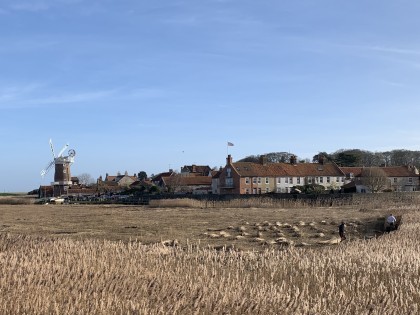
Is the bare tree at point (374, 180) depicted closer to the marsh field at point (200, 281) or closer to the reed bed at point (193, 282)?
the marsh field at point (200, 281)

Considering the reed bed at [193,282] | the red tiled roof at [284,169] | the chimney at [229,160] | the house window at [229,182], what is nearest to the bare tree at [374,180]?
the red tiled roof at [284,169]

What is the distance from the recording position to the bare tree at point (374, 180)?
92.3 meters

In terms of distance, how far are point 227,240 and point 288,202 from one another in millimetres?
38921

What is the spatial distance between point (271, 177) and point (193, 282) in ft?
325

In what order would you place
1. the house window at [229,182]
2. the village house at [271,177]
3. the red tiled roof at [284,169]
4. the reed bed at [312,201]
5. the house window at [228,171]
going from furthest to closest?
the house window at [228,171], the house window at [229,182], the red tiled roof at [284,169], the village house at [271,177], the reed bed at [312,201]

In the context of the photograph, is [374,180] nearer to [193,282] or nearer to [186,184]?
[186,184]

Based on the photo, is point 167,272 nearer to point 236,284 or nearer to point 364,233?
point 236,284

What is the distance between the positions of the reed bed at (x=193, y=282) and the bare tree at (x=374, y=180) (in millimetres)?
80649

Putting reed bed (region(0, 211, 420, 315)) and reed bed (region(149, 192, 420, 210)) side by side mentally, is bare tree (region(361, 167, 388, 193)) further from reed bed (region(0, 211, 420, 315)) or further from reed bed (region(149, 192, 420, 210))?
reed bed (region(0, 211, 420, 315))

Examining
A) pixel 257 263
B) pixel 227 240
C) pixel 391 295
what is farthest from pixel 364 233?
pixel 391 295

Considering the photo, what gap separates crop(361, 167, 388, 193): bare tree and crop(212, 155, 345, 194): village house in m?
13.2

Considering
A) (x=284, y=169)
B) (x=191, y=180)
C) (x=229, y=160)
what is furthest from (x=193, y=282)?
(x=191, y=180)

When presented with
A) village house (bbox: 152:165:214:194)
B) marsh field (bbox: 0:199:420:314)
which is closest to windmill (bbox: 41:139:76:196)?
village house (bbox: 152:165:214:194)

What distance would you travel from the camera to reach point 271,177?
107250mm
